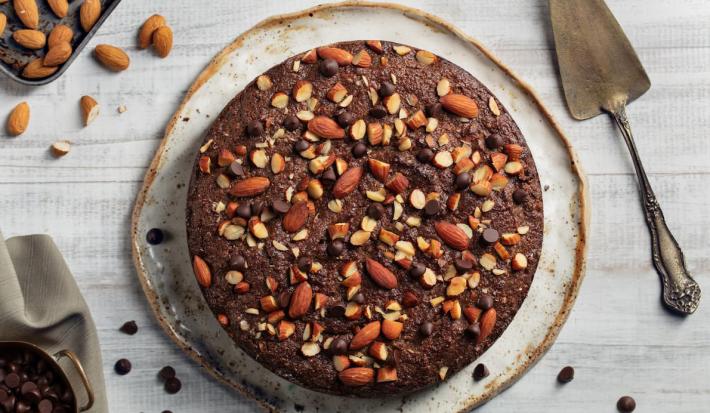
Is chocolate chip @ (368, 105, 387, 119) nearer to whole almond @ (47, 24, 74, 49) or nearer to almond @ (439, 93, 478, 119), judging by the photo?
almond @ (439, 93, 478, 119)

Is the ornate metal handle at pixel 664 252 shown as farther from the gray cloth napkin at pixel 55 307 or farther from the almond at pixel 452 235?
the gray cloth napkin at pixel 55 307

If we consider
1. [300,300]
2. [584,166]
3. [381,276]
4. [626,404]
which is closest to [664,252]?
[584,166]

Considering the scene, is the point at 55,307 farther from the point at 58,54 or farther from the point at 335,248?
the point at 335,248

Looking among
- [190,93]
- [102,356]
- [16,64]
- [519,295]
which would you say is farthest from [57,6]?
[519,295]

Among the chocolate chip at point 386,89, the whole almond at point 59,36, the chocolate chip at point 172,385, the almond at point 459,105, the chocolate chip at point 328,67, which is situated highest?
the chocolate chip at point 328,67

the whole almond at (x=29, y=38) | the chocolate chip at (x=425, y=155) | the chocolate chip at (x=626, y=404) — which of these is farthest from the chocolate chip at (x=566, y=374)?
the whole almond at (x=29, y=38)

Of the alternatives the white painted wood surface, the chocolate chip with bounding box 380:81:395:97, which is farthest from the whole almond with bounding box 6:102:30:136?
the chocolate chip with bounding box 380:81:395:97
